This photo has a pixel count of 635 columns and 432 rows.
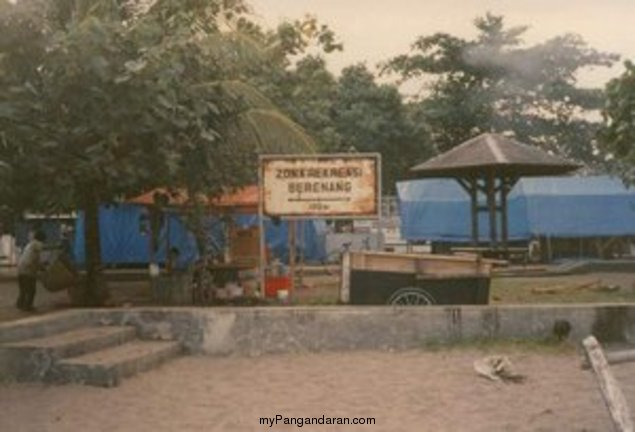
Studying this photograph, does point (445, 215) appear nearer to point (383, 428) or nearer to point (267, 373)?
point (267, 373)

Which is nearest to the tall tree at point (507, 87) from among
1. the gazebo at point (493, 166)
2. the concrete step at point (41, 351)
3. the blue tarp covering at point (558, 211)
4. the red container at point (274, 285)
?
the blue tarp covering at point (558, 211)

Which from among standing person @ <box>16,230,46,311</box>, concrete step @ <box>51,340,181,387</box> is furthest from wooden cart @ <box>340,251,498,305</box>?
standing person @ <box>16,230,46,311</box>

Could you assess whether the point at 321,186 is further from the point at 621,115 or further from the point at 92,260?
the point at 621,115

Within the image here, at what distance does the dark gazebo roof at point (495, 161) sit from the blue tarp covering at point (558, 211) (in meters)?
6.77

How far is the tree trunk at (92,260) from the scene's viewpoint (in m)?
15.2

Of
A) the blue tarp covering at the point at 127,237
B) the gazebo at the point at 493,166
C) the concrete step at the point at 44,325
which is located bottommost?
the concrete step at the point at 44,325

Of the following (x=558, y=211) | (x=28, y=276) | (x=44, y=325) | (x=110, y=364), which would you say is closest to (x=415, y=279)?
(x=110, y=364)

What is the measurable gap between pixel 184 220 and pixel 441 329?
22.4 feet

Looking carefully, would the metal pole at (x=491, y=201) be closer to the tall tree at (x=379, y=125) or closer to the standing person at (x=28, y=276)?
the standing person at (x=28, y=276)

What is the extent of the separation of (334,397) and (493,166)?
39.1 ft

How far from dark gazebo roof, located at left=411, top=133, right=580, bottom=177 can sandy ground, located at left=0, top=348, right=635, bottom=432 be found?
9292 mm

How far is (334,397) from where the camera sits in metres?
8.35

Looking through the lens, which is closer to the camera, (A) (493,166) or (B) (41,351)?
(B) (41,351)

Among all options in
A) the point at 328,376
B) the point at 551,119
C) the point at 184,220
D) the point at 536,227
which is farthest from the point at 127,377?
the point at 551,119
